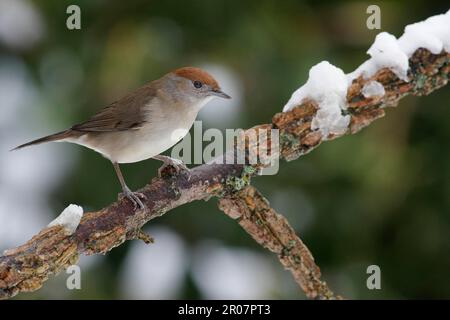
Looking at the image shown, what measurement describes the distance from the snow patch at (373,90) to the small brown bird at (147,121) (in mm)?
1166

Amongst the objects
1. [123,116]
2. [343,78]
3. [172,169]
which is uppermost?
[123,116]

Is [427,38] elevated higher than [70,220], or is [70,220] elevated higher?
[427,38]

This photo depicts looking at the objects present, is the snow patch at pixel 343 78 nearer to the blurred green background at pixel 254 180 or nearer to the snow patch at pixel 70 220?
the snow patch at pixel 70 220

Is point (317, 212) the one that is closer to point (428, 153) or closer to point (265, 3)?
point (428, 153)

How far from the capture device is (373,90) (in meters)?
3.24

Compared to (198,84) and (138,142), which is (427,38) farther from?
(138,142)

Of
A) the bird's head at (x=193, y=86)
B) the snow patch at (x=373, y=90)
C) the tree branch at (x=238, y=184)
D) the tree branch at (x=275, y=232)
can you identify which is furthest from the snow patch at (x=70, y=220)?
the snow patch at (x=373, y=90)

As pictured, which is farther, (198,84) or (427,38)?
(198,84)

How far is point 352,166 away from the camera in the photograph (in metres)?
5.34

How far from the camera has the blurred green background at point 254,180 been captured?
212 inches

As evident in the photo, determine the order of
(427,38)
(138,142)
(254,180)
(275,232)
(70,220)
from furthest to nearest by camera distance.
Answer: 1. (254,180)
2. (138,142)
3. (427,38)
4. (275,232)
5. (70,220)

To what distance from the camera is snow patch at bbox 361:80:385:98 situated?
127 inches

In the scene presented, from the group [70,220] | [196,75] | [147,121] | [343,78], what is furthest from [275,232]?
[196,75]

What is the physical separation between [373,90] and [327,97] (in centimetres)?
24
